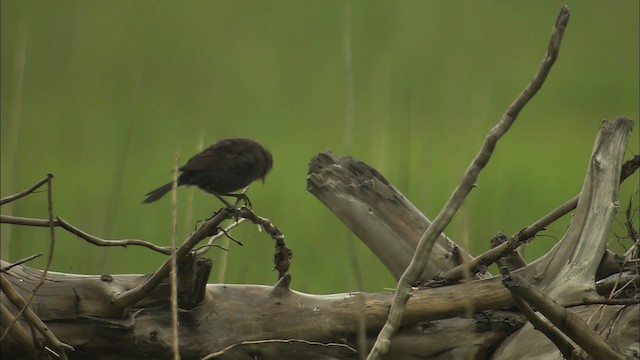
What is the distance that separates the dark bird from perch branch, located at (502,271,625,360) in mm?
1465

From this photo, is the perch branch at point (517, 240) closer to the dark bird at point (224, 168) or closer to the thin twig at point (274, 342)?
the thin twig at point (274, 342)

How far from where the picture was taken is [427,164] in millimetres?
2689

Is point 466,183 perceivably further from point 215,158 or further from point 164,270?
point 215,158

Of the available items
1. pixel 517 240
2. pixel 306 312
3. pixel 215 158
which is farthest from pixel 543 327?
pixel 215 158

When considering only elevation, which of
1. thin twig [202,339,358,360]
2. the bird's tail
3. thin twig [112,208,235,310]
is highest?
the bird's tail

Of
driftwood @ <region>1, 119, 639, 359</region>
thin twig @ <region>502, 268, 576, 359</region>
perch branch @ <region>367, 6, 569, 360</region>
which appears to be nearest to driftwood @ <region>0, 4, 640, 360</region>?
driftwood @ <region>1, 119, 639, 359</region>

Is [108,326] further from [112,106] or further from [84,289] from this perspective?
[112,106]

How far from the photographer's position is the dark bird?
3432 millimetres

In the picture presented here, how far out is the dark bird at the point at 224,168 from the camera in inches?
135

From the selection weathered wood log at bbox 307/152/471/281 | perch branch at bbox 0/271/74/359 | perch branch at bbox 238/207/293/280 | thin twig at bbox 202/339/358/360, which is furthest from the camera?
weathered wood log at bbox 307/152/471/281

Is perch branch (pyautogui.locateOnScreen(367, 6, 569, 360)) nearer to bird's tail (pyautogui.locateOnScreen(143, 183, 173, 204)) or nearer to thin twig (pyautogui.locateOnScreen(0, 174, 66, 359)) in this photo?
thin twig (pyautogui.locateOnScreen(0, 174, 66, 359))

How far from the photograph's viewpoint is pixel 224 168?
11.4 ft

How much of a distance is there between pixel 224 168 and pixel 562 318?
1.57 m

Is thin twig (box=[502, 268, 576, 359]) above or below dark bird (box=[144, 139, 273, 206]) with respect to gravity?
below
